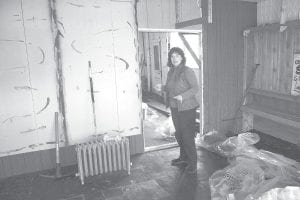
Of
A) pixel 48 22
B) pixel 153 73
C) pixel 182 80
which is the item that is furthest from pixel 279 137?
pixel 153 73

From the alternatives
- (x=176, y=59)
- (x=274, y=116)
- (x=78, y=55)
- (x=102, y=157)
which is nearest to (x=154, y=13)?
(x=176, y=59)

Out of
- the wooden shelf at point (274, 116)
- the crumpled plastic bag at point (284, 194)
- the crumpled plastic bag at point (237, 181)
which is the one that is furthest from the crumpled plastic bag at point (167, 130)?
the crumpled plastic bag at point (284, 194)

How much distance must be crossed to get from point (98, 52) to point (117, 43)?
12.3 inches

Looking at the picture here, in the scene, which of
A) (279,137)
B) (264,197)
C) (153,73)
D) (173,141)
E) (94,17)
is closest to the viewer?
(264,197)

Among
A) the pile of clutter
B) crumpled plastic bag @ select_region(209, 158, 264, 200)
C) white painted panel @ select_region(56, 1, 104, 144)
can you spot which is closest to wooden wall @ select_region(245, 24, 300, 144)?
the pile of clutter

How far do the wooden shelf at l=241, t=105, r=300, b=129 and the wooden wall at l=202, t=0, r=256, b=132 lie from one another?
14.1 inches

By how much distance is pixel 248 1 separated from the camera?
15.4 feet

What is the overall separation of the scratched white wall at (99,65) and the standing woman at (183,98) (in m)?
0.75

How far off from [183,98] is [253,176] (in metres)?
1.19

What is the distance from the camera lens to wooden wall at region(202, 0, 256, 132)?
462 centimetres

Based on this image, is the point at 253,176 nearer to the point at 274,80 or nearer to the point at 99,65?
Result: the point at 274,80

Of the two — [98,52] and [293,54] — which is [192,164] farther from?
[293,54]

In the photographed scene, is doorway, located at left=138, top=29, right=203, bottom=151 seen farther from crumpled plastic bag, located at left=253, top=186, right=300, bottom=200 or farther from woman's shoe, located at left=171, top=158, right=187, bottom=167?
crumpled plastic bag, located at left=253, top=186, right=300, bottom=200

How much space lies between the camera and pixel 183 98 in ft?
11.1
